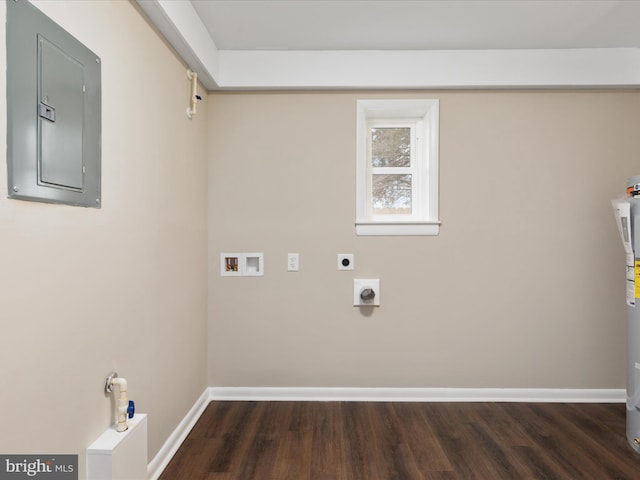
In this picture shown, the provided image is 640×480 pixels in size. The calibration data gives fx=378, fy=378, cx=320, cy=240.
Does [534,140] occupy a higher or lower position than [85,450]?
higher

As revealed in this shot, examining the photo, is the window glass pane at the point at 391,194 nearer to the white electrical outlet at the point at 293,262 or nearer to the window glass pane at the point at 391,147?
the window glass pane at the point at 391,147

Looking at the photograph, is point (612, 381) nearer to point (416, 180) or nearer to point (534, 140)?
point (534, 140)

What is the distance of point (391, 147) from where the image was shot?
2898 mm

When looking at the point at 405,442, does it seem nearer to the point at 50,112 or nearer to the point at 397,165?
the point at 397,165

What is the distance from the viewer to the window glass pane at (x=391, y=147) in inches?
114

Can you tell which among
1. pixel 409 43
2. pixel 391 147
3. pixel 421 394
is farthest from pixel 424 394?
pixel 409 43

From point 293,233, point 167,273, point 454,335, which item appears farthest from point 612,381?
point 167,273

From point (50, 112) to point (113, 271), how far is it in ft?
2.07

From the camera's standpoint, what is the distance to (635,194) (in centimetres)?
209

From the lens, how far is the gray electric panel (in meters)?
1.02

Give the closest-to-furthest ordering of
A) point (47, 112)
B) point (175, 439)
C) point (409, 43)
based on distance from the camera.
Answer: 1. point (47, 112)
2. point (175, 439)
3. point (409, 43)

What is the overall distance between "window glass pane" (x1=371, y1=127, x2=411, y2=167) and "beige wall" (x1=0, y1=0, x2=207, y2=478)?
129cm

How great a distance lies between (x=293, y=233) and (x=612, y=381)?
99.0 inches

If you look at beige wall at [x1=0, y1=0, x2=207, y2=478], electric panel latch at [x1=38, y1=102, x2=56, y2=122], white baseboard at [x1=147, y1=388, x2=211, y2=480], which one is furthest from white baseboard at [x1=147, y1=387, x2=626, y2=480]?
electric panel latch at [x1=38, y1=102, x2=56, y2=122]
